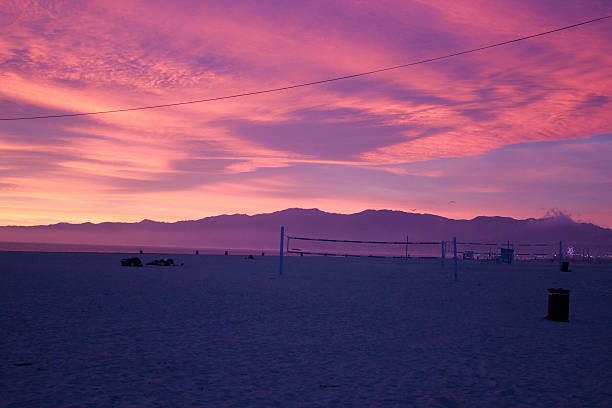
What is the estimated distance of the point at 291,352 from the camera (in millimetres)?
7305

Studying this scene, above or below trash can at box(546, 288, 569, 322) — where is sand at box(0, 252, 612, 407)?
below

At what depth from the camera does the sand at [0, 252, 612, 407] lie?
207 inches

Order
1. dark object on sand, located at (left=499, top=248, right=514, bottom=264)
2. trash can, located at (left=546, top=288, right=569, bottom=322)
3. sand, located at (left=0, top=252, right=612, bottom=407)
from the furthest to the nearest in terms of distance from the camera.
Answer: dark object on sand, located at (left=499, top=248, right=514, bottom=264), trash can, located at (left=546, top=288, right=569, bottom=322), sand, located at (left=0, top=252, right=612, bottom=407)

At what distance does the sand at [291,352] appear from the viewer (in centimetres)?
527

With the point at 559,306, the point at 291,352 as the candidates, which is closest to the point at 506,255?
the point at 559,306

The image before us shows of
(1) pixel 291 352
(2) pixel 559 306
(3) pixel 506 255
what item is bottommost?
(1) pixel 291 352

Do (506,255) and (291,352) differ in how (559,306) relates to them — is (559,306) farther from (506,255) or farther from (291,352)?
(506,255)

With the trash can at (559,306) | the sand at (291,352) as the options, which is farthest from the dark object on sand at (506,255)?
the trash can at (559,306)

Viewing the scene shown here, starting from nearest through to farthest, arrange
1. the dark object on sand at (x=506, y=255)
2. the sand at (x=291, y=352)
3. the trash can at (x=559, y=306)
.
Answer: the sand at (x=291, y=352) → the trash can at (x=559, y=306) → the dark object on sand at (x=506, y=255)

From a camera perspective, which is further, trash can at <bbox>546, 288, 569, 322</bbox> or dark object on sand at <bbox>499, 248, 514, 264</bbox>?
dark object on sand at <bbox>499, 248, 514, 264</bbox>

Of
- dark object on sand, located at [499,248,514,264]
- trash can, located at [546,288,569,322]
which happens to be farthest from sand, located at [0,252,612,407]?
dark object on sand, located at [499,248,514,264]

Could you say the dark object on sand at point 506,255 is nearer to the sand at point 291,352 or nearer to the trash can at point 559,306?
the sand at point 291,352

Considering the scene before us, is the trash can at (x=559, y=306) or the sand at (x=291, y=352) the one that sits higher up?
the trash can at (x=559, y=306)

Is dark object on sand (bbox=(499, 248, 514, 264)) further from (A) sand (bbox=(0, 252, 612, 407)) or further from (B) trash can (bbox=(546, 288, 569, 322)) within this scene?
(B) trash can (bbox=(546, 288, 569, 322))
